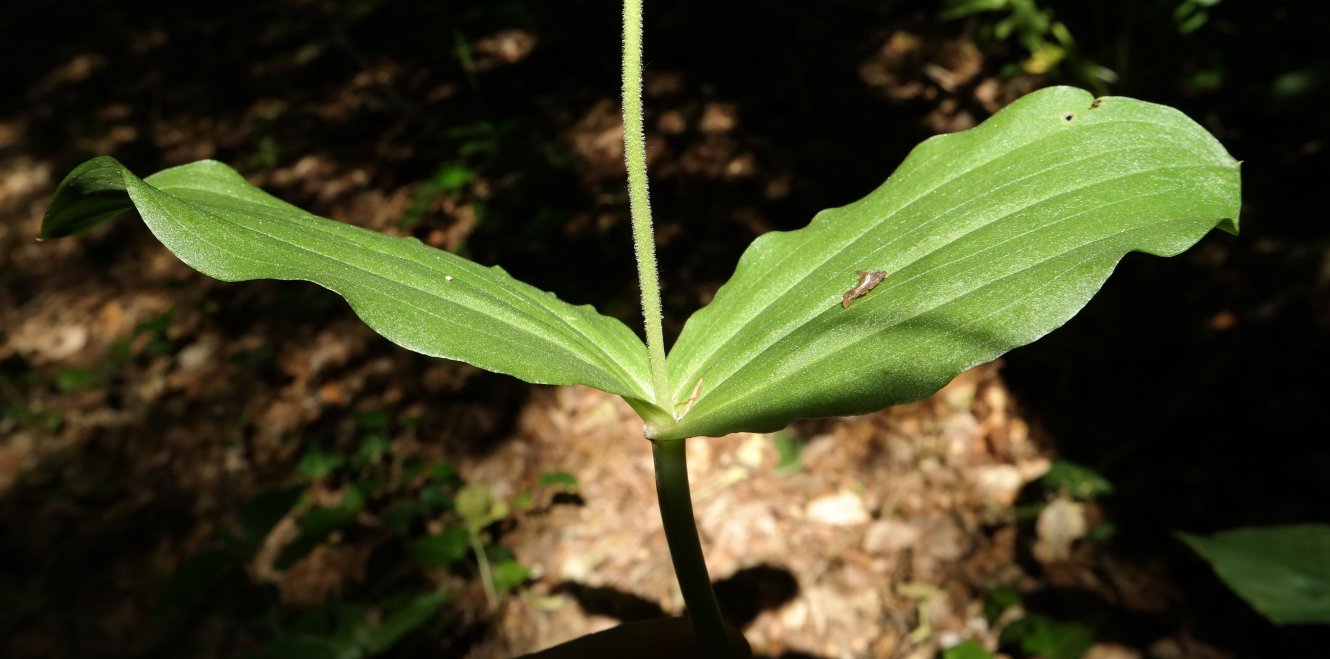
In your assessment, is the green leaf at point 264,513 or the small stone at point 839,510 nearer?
the green leaf at point 264,513

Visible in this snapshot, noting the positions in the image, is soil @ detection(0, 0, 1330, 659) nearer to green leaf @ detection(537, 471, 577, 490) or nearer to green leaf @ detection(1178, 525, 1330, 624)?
green leaf @ detection(537, 471, 577, 490)

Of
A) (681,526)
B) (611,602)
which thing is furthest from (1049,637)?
(681,526)

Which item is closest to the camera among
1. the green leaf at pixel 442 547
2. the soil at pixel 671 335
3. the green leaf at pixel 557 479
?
the soil at pixel 671 335

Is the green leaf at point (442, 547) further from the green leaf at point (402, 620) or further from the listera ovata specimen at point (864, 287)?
the listera ovata specimen at point (864, 287)

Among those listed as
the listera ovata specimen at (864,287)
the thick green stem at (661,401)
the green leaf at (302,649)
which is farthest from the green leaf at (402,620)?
the listera ovata specimen at (864,287)

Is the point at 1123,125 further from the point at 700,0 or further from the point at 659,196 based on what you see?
the point at 700,0

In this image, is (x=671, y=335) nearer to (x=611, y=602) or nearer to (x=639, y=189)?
(x=611, y=602)

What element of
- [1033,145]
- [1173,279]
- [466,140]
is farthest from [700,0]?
[1033,145]

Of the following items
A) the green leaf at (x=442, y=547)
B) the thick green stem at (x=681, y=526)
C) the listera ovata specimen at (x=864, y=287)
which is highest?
the listera ovata specimen at (x=864, y=287)
